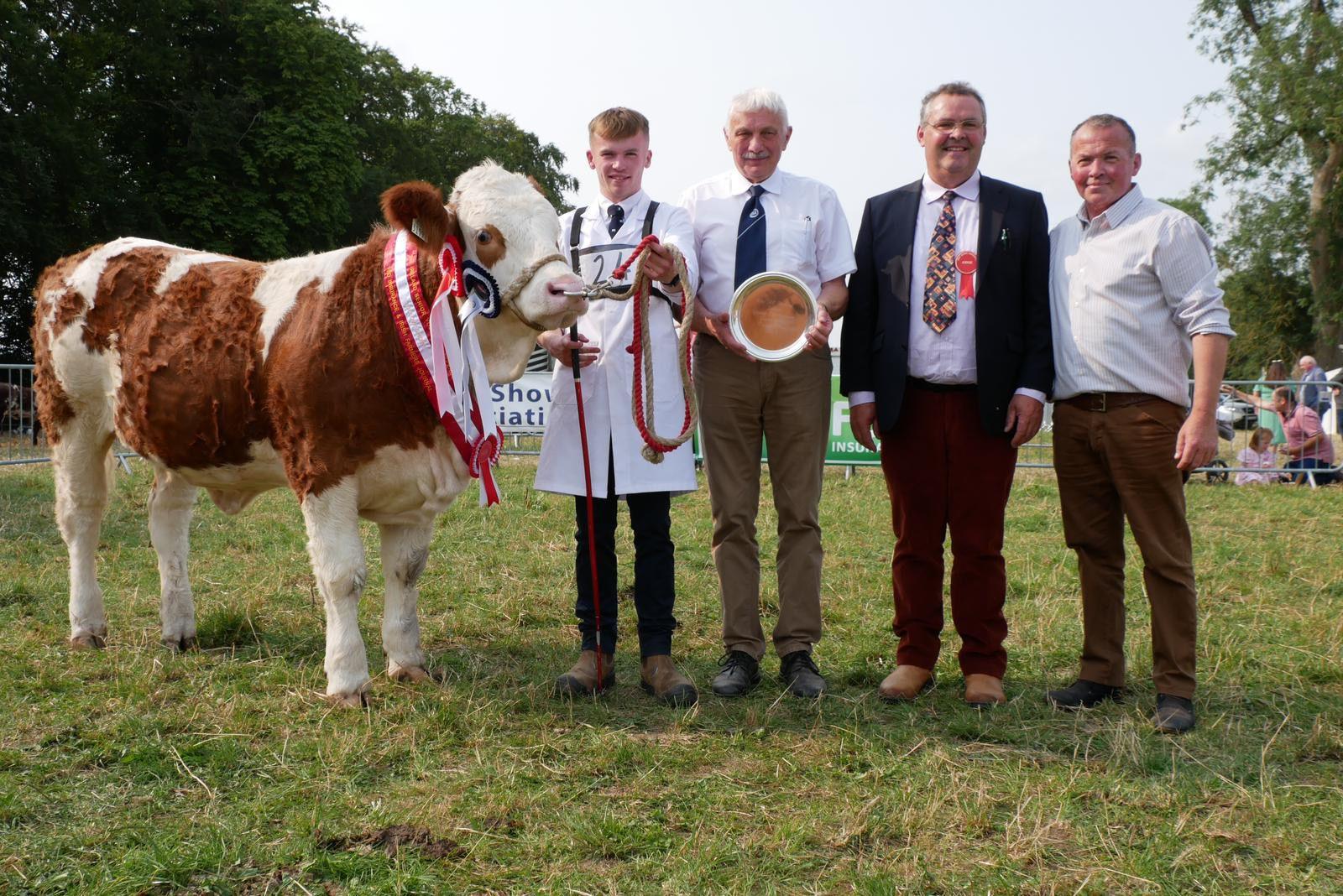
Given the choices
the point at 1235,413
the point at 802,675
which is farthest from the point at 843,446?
the point at 1235,413

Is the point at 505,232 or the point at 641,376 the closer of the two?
the point at 505,232

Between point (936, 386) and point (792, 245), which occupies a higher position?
point (792, 245)

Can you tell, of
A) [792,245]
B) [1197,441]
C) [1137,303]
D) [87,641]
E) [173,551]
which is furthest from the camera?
[173,551]

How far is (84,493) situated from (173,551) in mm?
577

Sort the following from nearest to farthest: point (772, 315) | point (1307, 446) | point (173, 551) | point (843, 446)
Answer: point (772, 315), point (173, 551), point (843, 446), point (1307, 446)

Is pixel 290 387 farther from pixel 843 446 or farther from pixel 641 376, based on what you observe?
pixel 843 446

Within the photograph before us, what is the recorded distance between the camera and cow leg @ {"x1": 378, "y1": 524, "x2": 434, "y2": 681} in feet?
16.6

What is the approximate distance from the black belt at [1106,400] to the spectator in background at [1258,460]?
10366 mm

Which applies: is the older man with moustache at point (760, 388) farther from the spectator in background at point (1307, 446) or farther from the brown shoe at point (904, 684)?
the spectator in background at point (1307, 446)

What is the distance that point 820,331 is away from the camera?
4668mm

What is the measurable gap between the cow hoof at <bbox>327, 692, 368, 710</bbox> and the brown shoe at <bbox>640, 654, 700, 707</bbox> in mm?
1217

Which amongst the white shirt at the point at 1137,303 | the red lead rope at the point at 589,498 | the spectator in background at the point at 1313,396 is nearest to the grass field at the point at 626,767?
the red lead rope at the point at 589,498

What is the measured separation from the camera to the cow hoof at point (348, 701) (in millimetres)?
4613

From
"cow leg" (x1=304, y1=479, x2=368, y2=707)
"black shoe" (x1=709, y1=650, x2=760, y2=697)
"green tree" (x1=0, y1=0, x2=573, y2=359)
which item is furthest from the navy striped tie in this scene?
"green tree" (x1=0, y1=0, x2=573, y2=359)
